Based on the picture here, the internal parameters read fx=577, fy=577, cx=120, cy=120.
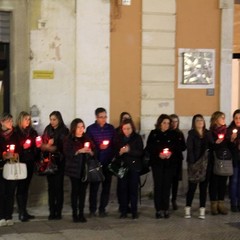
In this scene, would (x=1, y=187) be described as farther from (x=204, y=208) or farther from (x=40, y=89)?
(x=204, y=208)

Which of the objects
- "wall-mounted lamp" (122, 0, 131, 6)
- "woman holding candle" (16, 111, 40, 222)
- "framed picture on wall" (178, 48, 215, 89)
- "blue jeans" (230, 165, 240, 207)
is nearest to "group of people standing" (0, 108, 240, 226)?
"woman holding candle" (16, 111, 40, 222)

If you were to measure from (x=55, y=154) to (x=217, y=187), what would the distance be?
8.81 feet

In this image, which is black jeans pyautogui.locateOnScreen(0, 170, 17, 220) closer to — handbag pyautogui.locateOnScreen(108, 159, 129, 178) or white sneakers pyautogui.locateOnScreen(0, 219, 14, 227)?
white sneakers pyautogui.locateOnScreen(0, 219, 14, 227)

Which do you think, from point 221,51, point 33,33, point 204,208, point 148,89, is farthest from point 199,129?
point 33,33

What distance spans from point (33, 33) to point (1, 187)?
9.39 feet

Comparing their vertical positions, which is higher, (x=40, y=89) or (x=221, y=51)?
(x=221, y=51)

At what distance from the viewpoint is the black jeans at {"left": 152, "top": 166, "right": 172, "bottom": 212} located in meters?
8.88

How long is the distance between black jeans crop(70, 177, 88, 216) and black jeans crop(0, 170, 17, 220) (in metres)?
0.87

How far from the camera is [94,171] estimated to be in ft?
28.3

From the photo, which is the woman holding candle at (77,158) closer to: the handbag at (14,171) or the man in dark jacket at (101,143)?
the man in dark jacket at (101,143)

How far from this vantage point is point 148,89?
416 inches

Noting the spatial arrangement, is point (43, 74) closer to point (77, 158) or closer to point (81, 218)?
point (77, 158)

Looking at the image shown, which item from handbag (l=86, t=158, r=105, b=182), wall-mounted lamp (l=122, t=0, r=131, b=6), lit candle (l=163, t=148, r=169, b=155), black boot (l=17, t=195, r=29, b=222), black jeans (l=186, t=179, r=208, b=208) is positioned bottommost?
black boot (l=17, t=195, r=29, b=222)

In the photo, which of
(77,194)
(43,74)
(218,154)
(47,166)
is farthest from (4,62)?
(218,154)
